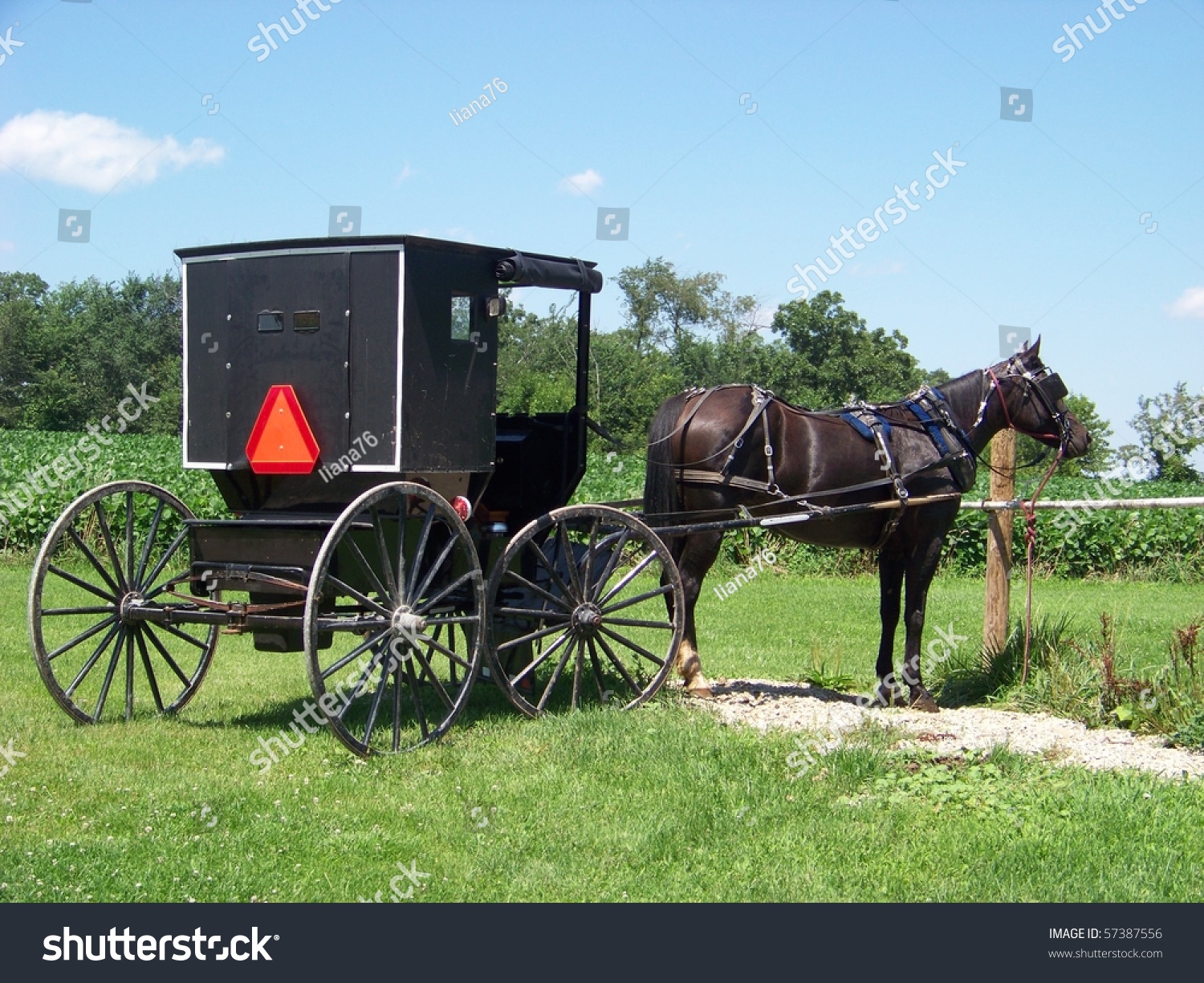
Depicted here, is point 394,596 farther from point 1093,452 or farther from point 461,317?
point 1093,452

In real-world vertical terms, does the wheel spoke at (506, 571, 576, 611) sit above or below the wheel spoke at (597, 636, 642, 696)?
above

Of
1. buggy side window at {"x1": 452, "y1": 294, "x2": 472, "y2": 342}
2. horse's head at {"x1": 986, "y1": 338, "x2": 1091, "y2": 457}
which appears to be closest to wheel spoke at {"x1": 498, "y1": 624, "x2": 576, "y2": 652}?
buggy side window at {"x1": 452, "y1": 294, "x2": 472, "y2": 342}

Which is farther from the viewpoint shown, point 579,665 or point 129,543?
point 579,665

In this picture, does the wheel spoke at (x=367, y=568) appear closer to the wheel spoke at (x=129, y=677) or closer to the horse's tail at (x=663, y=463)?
the wheel spoke at (x=129, y=677)

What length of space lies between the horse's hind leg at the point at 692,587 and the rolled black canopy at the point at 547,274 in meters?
1.86

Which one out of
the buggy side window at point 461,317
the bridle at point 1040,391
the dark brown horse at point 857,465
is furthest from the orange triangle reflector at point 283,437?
the bridle at point 1040,391

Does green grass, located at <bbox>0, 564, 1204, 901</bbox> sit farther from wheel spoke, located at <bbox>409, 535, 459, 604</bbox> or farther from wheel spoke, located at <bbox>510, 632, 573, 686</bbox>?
wheel spoke, located at <bbox>409, 535, 459, 604</bbox>

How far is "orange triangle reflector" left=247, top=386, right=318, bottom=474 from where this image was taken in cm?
671

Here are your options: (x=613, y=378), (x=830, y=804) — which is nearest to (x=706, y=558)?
(x=830, y=804)

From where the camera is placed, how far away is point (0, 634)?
37.1 feet

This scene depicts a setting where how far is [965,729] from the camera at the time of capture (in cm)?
745

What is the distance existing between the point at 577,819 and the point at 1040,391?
16.6 feet

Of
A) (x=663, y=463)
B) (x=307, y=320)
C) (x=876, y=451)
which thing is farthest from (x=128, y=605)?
(x=876, y=451)
